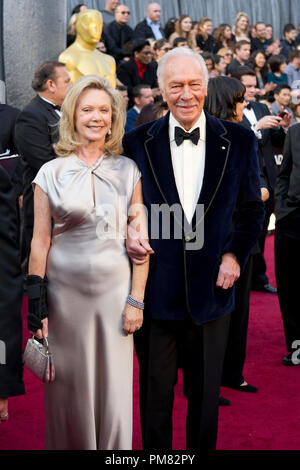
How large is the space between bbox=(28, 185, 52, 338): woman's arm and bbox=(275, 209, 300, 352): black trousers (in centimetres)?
238

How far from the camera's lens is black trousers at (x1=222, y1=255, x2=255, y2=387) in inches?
165

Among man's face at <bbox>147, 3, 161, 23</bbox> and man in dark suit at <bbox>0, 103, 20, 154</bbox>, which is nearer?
man in dark suit at <bbox>0, 103, 20, 154</bbox>

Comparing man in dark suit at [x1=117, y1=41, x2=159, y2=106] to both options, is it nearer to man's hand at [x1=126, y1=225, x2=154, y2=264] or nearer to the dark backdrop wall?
the dark backdrop wall

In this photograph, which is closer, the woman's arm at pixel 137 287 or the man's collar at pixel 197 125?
the woman's arm at pixel 137 287

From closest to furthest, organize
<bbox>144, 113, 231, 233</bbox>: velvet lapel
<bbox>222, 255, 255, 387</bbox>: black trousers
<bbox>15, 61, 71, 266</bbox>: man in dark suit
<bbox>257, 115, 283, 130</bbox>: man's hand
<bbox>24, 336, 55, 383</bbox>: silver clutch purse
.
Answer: <bbox>24, 336, 55, 383</bbox>: silver clutch purse
<bbox>144, 113, 231, 233</bbox>: velvet lapel
<bbox>222, 255, 255, 387</bbox>: black trousers
<bbox>257, 115, 283, 130</bbox>: man's hand
<bbox>15, 61, 71, 266</bbox>: man in dark suit

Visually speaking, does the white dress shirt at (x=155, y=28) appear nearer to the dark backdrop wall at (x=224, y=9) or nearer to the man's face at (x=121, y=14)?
the man's face at (x=121, y=14)

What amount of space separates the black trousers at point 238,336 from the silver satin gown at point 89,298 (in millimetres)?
1520

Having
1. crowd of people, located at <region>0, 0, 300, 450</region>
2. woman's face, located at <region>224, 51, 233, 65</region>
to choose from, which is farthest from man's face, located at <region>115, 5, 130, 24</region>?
crowd of people, located at <region>0, 0, 300, 450</region>

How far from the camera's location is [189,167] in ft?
9.20

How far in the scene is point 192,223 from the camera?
2.75 meters

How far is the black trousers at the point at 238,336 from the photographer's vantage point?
13.8 ft

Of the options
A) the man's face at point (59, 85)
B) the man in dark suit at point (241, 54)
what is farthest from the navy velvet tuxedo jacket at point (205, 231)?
the man in dark suit at point (241, 54)

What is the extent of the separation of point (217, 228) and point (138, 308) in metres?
0.43

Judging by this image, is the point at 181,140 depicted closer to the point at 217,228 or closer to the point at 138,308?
the point at 217,228
